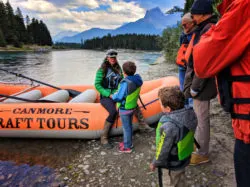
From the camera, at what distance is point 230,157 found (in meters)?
3.61

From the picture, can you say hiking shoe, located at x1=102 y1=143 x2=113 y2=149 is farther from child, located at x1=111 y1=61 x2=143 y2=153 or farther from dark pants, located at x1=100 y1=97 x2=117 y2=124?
dark pants, located at x1=100 y1=97 x2=117 y2=124

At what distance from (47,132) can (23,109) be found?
2.43 ft

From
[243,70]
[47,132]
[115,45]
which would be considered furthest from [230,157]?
[115,45]

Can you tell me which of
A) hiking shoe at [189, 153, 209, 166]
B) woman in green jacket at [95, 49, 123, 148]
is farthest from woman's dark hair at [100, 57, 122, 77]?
hiking shoe at [189, 153, 209, 166]

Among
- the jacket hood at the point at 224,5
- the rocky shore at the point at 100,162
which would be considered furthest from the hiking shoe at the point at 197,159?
the jacket hood at the point at 224,5

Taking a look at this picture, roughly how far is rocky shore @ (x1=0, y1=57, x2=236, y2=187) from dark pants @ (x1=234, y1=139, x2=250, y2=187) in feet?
5.06

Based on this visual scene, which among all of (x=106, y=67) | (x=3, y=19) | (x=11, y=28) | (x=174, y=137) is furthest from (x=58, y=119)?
(x=11, y=28)

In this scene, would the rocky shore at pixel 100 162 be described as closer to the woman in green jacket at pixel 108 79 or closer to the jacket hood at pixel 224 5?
the woman in green jacket at pixel 108 79

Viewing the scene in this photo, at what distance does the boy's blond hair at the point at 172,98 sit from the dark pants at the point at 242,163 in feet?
2.14

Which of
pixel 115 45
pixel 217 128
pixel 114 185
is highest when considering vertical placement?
pixel 115 45

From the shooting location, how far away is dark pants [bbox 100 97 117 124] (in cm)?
435

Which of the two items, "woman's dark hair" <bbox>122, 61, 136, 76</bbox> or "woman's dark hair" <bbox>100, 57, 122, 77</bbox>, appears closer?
"woman's dark hair" <bbox>122, 61, 136, 76</bbox>

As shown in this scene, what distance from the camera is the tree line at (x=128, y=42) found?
287 ft

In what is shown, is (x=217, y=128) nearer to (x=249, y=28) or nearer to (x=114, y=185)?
(x=114, y=185)
